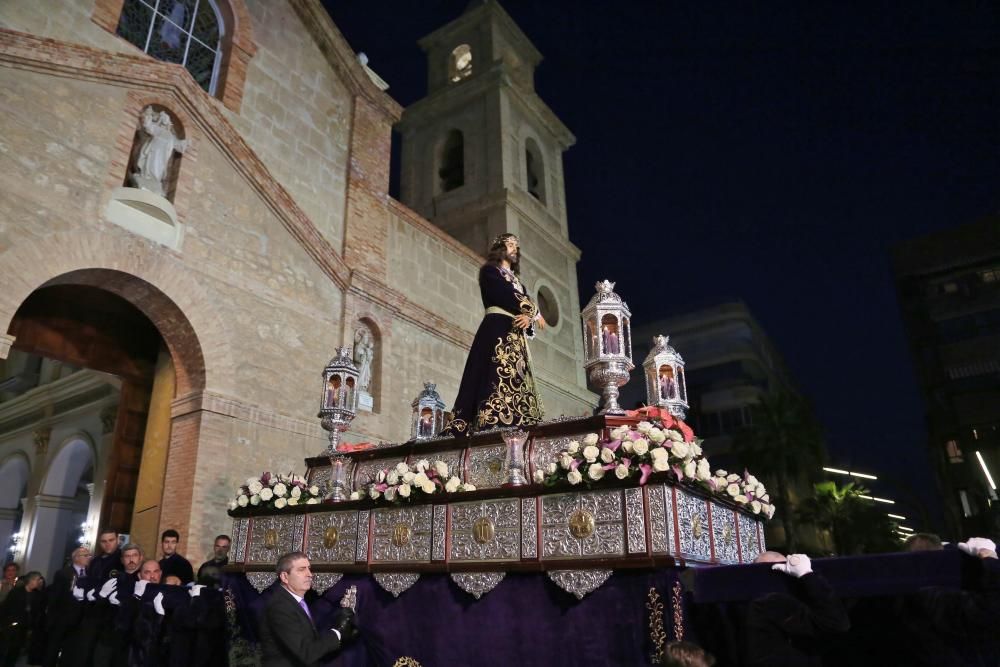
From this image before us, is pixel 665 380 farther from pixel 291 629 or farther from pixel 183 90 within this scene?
pixel 183 90

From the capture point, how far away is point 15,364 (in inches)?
693

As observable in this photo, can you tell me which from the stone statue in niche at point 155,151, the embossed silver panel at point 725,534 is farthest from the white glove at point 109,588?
the embossed silver panel at point 725,534

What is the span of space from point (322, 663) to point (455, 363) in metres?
9.86

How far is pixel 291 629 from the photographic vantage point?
14.0ft

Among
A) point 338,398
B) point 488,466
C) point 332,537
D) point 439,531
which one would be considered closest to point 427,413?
Answer: point 338,398

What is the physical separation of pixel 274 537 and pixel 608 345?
3656 millimetres

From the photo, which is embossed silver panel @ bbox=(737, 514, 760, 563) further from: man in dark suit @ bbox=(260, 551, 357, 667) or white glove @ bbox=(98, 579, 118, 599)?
white glove @ bbox=(98, 579, 118, 599)

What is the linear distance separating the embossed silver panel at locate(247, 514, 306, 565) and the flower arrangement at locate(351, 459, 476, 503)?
3.25ft

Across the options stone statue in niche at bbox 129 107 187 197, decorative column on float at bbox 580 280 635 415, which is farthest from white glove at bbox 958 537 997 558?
stone statue in niche at bbox 129 107 187 197

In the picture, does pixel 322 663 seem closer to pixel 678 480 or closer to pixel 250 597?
pixel 250 597

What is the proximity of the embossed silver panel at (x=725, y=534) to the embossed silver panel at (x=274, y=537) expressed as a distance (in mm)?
3705

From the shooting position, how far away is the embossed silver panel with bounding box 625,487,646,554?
4.71 m

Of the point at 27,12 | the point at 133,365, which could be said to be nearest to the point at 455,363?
the point at 133,365

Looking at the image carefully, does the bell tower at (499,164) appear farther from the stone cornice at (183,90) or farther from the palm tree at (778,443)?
the palm tree at (778,443)
